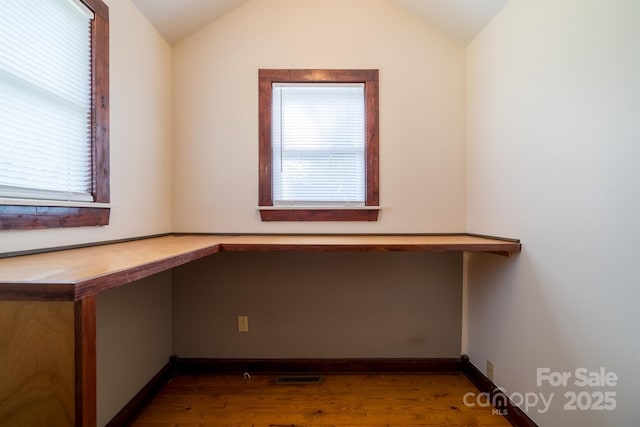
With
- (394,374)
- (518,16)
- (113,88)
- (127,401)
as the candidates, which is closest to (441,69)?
(518,16)

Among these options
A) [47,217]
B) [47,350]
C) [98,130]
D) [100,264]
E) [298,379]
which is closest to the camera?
[47,350]

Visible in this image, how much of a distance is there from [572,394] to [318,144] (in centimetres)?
190

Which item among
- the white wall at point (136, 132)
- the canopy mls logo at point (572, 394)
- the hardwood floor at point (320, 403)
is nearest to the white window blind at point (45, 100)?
the white wall at point (136, 132)

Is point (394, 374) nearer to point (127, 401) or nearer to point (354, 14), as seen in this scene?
point (127, 401)

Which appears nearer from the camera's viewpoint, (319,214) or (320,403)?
(320,403)

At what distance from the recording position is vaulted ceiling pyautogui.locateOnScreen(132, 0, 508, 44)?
5.44 ft

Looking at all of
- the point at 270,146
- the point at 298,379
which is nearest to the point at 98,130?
the point at 270,146

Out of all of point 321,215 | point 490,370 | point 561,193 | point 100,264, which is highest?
point 561,193

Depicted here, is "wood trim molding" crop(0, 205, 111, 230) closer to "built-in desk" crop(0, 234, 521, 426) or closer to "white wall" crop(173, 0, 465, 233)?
"built-in desk" crop(0, 234, 521, 426)

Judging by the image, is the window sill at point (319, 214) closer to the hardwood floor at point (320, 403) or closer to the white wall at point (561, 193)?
the white wall at point (561, 193)

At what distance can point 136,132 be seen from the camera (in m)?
1.63

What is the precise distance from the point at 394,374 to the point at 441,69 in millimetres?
2264

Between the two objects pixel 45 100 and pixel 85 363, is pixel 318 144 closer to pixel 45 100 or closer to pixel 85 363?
pixel 45 100

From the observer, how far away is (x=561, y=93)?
1.23 metres
